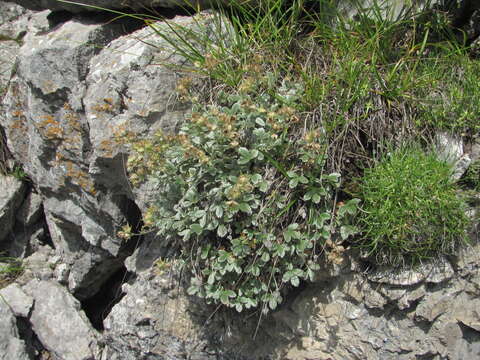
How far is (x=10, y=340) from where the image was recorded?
Answer: 414cm

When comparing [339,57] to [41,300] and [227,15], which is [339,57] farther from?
[41,300]

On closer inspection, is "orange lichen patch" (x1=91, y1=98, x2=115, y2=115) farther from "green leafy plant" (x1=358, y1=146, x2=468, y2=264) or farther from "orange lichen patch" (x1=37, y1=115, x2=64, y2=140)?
"green leafy plant" (x1=358, y1=146, x2=468, y2=264)

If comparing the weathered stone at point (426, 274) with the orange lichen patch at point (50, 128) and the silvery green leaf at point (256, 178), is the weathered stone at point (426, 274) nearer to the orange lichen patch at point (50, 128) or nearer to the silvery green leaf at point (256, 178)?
the silvery green leaf at point (256, 178)

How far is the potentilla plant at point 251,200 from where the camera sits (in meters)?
2.74

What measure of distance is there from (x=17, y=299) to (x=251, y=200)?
311 centimetres

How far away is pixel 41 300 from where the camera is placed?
14.5 ft

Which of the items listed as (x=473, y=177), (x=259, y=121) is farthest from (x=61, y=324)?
(x=473, y=177)

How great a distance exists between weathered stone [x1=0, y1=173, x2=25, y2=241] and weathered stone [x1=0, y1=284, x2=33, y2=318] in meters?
0.66

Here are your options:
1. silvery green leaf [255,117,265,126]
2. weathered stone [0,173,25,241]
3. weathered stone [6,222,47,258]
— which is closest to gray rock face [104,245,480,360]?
silvery green leaf [255,117,265,126]

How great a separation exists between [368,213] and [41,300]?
136 inches

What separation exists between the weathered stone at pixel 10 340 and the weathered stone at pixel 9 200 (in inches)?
37.5

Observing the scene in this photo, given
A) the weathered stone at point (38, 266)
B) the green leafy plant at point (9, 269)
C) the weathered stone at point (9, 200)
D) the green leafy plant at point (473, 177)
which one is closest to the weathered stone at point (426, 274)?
the green leafy plant at point (473, 177)

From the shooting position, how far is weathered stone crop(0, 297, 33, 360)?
13.3 feet

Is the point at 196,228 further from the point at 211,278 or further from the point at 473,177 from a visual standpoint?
the point at 473,177
